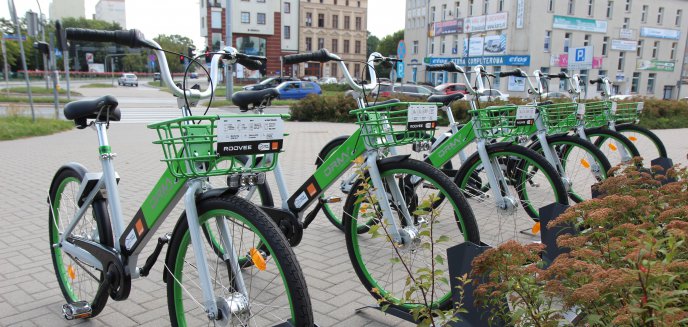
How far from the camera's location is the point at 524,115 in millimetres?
4180

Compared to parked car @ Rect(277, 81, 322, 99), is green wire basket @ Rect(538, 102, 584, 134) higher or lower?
higher

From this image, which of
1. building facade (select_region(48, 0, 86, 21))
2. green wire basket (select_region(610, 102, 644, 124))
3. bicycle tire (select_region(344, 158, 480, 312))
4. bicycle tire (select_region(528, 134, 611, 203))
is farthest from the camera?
building facade (select_region(48, 0, 86, 21))

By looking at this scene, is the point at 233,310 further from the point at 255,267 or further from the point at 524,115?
the point at 524,115

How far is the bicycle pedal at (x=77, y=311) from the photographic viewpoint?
2869 mm

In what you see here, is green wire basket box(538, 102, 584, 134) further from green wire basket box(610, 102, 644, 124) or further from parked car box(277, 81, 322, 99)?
parked car box(277, 81, 322, 99)

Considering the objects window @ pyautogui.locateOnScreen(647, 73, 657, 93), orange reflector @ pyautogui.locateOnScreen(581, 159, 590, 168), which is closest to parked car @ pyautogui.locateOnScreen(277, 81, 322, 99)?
orange reflector @ pyautogui.locateOnScreen(581, 159, 590, 168)

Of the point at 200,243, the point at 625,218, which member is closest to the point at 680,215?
the point at 625,218

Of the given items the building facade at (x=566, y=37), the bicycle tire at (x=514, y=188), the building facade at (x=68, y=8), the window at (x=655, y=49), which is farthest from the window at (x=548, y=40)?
the building facade at (x=68, y=8)

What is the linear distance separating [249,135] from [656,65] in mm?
53519

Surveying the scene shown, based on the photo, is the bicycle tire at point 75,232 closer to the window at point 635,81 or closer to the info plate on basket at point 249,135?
the info plate on basket at point 249,135

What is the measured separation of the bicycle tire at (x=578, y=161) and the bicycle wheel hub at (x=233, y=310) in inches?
140

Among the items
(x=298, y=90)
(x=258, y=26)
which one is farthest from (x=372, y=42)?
(x=298, y=90)

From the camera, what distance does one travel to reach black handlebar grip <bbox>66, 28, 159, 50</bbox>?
2410mm

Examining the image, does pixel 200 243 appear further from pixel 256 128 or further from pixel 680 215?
pixel 680 215
